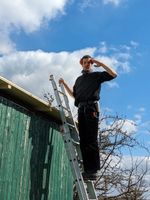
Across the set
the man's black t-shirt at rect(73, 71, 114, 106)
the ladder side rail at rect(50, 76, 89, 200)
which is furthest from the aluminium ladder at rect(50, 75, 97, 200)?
the man's black t-shirt at rect(73, 71, 114, 106)

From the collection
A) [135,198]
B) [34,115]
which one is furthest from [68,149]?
[135,198]

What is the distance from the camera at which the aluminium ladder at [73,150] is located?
23.6ft

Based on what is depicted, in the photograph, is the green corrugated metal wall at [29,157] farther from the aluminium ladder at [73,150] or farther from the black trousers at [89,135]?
the black trousers at [89,135]

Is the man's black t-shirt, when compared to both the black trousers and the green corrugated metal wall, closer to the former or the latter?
the black trousers

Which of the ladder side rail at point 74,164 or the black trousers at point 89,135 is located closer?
the ladder side rail at point 74,164

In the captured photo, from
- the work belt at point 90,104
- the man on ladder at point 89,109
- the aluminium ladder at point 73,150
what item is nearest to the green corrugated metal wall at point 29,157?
the aluminium ladder at point 73,150

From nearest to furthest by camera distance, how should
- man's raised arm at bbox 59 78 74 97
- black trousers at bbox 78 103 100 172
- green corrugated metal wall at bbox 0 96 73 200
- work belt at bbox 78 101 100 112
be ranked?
green corrugated metal wall at bbox 0 96 73 200, black trousers at bbox 78 103 100 172, work belt at bbox 78 101 100 112, man's raised arm at bbox 59 78 74 97

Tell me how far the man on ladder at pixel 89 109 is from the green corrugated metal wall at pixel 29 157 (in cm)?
91

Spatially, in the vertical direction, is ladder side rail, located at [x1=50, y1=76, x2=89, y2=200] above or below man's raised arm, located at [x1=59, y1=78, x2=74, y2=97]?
below

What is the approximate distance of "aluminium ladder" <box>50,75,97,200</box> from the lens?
23.6 feet

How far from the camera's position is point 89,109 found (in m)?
7.59

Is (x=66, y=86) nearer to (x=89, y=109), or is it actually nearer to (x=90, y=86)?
(x=90, y=86)

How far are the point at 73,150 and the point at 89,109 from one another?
76 centimetres

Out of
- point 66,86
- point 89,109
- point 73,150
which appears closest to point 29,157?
point 73,150
